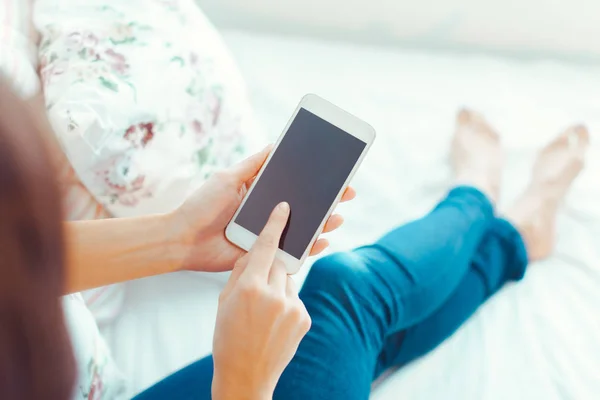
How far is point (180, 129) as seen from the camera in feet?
2.55

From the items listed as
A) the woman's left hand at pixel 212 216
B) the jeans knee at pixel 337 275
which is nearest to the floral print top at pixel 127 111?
the woman's left hand at pixel 212 216

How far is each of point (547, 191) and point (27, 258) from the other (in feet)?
2.79

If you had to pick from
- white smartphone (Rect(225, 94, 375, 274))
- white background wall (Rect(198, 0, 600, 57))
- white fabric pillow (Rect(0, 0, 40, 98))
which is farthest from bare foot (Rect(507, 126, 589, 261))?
white fabric pillow (Rect(0, 0, 40, 98))

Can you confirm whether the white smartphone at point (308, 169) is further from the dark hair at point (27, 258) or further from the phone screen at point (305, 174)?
the dark hair at point (27, 258)

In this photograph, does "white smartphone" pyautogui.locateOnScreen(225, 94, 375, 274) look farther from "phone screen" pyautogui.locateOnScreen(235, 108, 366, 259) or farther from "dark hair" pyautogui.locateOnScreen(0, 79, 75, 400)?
"dark hair" pyautogui.locateOnScreen(0, 79, 75, 400)

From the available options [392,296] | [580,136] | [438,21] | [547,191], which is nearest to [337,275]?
[392,296]

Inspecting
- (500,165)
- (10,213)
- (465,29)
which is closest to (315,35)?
(465,29)

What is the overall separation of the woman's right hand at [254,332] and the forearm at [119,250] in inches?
5.9

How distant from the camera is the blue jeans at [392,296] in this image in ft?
2.14

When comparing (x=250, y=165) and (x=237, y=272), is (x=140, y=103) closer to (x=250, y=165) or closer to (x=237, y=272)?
(x=250, y=165)

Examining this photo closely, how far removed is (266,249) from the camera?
1.82 feet

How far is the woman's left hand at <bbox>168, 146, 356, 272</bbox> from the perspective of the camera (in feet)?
2.20

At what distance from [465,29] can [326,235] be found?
604 millimetres

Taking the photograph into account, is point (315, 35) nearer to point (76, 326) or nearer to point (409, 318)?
point (409, 318)
